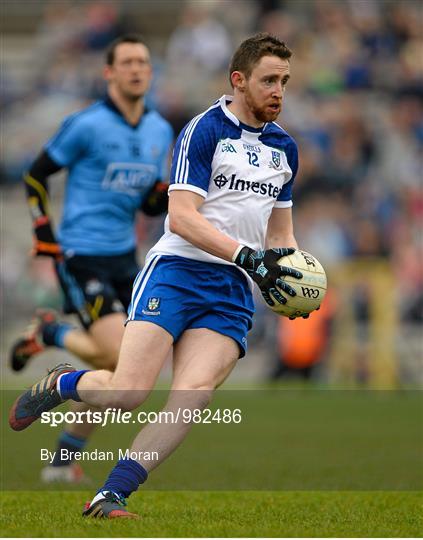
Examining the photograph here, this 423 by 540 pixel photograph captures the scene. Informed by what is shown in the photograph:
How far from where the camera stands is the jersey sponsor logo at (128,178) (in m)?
8.81

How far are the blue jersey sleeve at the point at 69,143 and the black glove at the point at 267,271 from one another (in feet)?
9.92

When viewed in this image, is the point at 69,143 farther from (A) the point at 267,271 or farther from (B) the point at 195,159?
(A) the point at 267,271

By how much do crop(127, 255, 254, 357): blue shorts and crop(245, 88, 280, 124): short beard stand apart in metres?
0.78

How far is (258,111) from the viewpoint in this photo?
6.32 meters

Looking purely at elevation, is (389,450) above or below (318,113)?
below

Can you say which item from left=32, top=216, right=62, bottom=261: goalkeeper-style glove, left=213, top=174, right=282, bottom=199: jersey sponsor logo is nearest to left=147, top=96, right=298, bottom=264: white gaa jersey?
left=213, top=174, right=282, bottom=199: jersey sponsor logo

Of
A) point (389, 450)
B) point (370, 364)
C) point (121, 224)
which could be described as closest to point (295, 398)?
point (370, 364)

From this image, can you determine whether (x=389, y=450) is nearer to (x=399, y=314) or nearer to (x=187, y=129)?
(x=187, y=129)

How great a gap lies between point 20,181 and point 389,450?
12307mm

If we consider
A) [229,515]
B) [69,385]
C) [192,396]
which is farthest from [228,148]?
[229,515]

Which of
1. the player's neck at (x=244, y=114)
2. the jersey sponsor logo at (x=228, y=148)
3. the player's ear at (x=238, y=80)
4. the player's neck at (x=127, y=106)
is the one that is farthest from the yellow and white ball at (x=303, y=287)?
the player's neck at (x=127, y=106)

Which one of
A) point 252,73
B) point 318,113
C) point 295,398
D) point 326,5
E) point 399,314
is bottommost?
point 295,398

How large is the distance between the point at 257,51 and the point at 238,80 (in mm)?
189

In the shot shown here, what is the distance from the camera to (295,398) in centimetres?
1528
